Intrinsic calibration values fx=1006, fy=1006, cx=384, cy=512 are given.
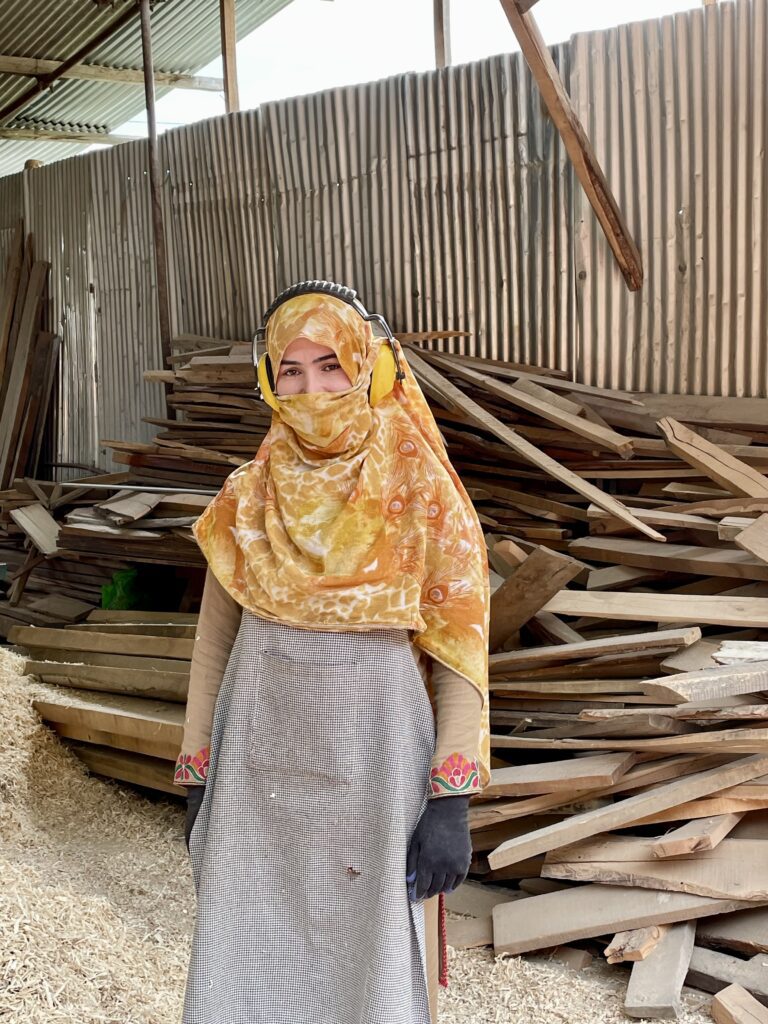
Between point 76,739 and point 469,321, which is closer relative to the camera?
point 76,739

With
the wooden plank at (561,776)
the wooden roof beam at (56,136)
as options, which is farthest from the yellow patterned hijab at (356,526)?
the wooden roof beam at (56,136)

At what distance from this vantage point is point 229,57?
28.9 ft

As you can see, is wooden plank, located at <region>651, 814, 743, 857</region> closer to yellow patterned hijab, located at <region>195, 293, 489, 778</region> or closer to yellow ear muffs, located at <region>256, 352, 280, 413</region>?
yellow patterned hijab, located at <region>195, 293, 489, 778</region>

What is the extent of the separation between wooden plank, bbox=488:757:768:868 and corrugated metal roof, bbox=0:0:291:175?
9528 mm

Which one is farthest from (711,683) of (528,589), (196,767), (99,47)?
(99,47)

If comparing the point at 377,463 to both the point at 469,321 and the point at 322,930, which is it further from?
the point at 469,321

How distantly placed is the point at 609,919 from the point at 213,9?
33.4 feet

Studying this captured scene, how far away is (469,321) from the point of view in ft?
23.4

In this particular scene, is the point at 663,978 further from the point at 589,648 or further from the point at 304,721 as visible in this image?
the point at 304,721

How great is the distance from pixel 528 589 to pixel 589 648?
389mm

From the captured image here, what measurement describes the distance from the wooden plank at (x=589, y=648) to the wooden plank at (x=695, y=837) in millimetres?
748

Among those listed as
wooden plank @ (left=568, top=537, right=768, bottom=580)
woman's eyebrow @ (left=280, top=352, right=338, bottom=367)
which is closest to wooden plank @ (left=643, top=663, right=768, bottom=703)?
wooden plank @ (left=568, top=537, right=768, bottom=580)

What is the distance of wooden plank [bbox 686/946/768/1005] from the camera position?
3.82 meters

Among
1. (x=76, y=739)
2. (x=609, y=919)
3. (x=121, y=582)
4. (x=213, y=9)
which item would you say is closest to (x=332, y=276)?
(x=121, y=582)
